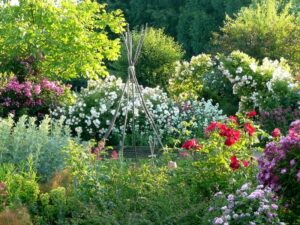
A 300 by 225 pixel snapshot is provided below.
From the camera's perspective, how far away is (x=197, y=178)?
643 centimetres

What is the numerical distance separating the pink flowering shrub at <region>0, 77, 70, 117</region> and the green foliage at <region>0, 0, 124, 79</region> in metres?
0.82

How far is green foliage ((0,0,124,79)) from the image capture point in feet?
43.5

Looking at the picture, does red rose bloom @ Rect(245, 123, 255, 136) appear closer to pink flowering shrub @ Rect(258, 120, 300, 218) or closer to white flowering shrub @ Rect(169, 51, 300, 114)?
pink flowering shrub @ Rect(258, 120, 300, 218)

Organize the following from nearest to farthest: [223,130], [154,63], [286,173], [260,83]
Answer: [286,173]
[223,130]
[260,83]
[154,63]

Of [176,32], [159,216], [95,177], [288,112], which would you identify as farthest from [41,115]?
[176,32]

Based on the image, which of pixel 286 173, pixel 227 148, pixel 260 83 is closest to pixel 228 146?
pixel 227 148

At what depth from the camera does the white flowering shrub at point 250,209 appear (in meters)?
4.93

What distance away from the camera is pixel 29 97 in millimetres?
12367

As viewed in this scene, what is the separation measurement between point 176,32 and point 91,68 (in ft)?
65.9

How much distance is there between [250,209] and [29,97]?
806cm

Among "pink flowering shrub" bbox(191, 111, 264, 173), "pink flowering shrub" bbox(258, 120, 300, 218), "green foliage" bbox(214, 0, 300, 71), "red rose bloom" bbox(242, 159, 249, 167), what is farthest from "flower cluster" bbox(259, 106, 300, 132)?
"green foliage" bbox(214, 0, 300, 71)

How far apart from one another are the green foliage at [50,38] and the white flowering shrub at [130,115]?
99 centimetres

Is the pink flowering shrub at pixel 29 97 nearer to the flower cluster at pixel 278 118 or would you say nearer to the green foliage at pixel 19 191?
the flower cluster at pixel 278 118

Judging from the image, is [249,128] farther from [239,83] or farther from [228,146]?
[239,83]
